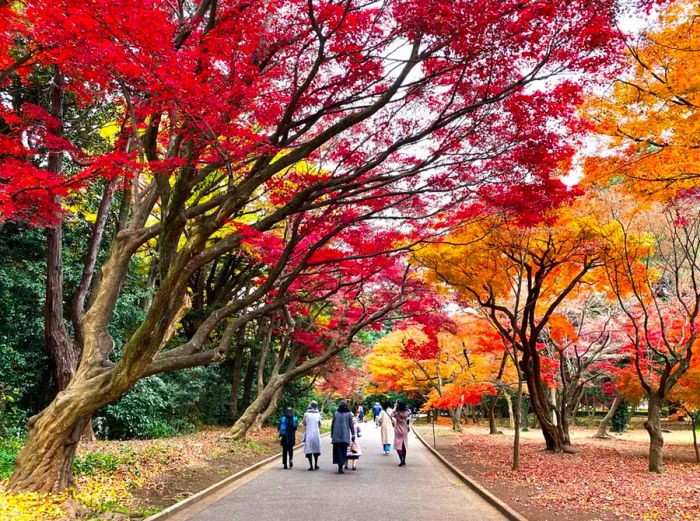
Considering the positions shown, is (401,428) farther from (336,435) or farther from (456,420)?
(456,420)

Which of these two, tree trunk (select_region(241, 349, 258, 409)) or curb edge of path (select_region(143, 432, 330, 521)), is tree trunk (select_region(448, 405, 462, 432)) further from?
curb edge of path (select_region(143, 432, 330, 521))

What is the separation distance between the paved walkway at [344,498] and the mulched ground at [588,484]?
734mm

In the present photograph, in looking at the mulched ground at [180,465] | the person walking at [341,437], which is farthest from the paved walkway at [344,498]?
the mulched ground at [180,465]

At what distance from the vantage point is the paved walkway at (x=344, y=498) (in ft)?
22.1

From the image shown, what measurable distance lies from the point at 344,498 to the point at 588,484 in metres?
4.74

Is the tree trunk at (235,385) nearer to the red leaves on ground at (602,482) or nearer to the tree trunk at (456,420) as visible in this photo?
the red leaves on ground at (602,482)

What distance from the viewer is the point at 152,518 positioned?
20.1 feet

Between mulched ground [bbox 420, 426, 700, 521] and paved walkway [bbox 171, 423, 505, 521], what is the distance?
→ 73cm

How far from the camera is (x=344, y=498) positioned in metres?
7.95

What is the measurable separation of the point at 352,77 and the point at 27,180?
19.3 ft

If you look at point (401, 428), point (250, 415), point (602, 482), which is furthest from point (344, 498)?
point (250, 415)

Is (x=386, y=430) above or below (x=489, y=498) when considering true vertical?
above

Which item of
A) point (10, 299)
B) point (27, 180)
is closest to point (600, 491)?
point (27, 180)

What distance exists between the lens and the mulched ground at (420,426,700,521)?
6.97m
